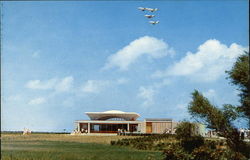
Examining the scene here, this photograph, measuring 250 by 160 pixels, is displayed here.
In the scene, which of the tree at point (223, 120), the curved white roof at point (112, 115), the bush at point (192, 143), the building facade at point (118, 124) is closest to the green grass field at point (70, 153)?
the bush at point (192, 143)

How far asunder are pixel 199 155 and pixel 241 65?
608 centimetres

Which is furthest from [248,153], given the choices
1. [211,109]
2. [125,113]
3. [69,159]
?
[125,113]

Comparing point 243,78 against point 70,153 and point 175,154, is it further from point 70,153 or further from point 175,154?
point 70,153

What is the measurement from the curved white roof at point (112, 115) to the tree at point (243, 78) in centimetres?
4376

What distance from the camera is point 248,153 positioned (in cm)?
2117

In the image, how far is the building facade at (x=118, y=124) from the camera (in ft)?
200

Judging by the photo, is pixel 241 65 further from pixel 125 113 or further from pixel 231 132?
pixel 125 113

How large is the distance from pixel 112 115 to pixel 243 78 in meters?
46.2

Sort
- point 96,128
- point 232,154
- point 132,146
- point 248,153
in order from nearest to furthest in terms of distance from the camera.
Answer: point 232,154
point 248,153
point 132,146
point 96,128

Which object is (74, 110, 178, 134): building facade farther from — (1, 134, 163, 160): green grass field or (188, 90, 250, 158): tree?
(188, 90, 250, 158): tree

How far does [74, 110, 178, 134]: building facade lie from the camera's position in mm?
60884

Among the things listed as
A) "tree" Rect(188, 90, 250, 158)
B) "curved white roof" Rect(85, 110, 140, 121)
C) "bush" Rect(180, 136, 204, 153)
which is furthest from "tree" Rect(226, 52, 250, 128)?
"curved white roof" Rect(85, 110, 140, 121)

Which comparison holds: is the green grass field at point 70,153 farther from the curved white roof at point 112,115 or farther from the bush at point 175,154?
the curved white roof at point 112,115

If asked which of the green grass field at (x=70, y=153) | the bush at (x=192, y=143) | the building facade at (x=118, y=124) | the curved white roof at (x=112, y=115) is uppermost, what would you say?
the curved white roof at (x=112, y=115)
